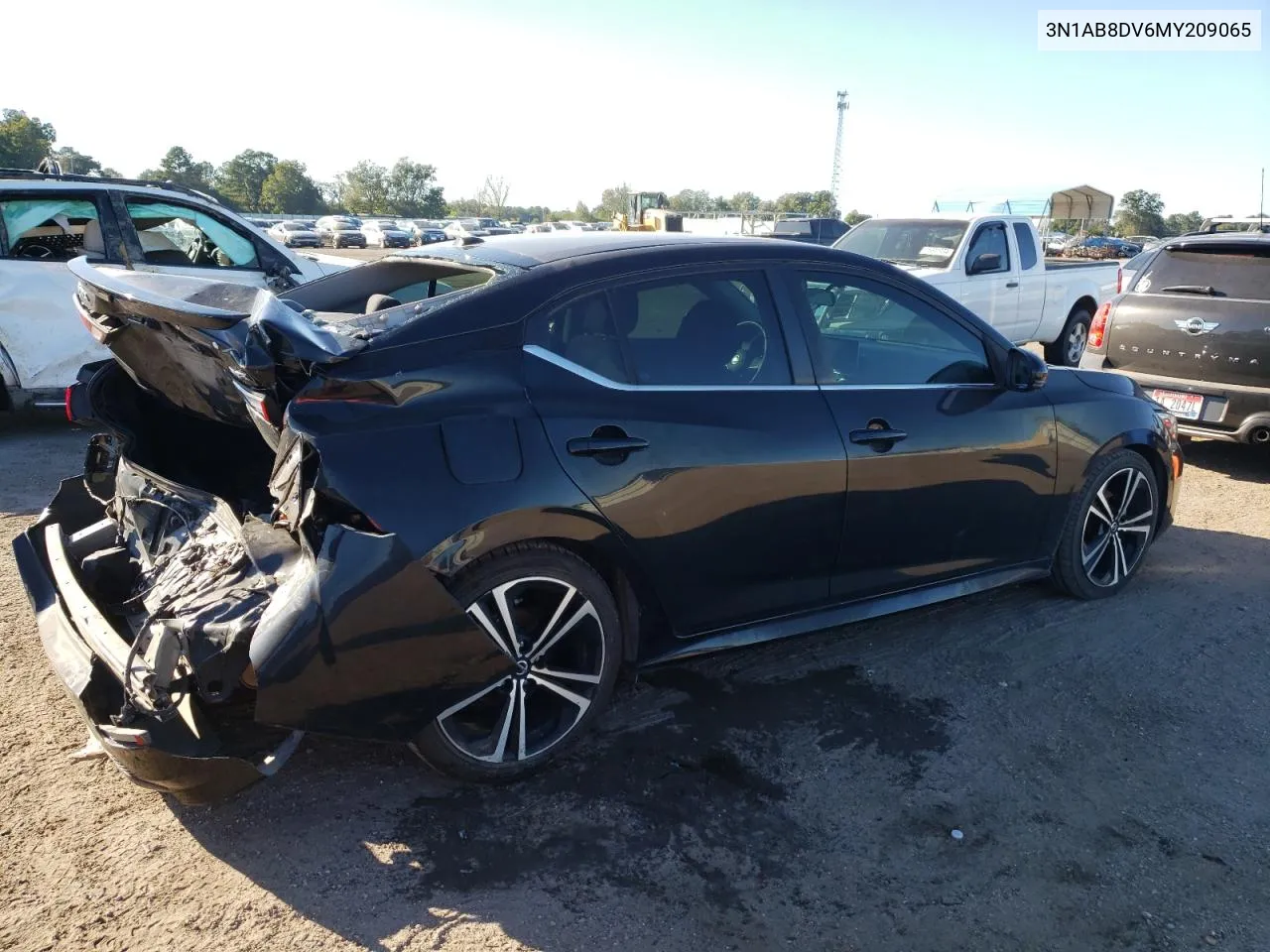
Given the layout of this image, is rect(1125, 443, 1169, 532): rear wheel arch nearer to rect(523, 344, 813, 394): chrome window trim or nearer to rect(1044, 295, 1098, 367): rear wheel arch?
rect(523, 344, 813, 394): chrome window trim

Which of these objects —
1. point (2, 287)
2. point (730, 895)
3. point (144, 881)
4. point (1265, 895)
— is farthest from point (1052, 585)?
point (2, 287)

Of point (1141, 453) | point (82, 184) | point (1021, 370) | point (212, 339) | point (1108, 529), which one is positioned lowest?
point (1108, 529)

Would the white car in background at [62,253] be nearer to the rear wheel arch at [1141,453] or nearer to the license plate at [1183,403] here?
the rear wheel arch at [1141,453]

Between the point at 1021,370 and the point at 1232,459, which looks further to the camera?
the point at 1232,459

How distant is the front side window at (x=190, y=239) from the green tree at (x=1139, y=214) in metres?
79.4

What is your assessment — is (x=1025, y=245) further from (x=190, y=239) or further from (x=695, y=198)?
(x=695, y=198)

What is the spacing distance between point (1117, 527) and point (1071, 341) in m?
7.76

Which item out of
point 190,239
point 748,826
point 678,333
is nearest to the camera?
point 748,826

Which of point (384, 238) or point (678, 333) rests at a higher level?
point (678, 333)

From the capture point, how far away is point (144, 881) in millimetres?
2633

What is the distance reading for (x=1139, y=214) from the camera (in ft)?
256

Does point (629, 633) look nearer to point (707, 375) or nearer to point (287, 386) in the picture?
point (707, 375)

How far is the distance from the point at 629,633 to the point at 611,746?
413 mm

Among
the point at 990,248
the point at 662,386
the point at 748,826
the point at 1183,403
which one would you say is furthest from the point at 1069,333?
the point at 748,826
